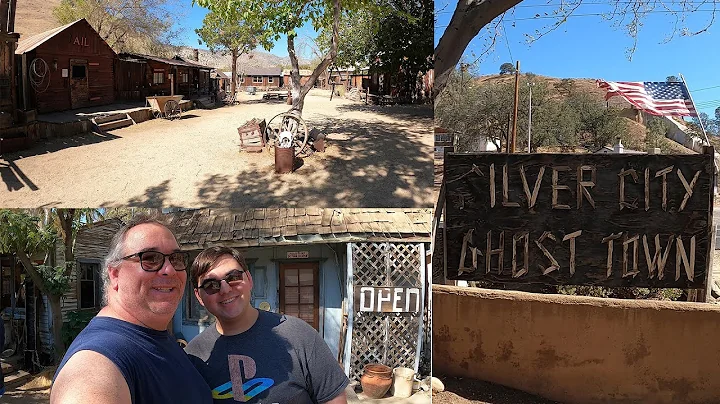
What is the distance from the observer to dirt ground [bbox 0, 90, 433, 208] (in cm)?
200

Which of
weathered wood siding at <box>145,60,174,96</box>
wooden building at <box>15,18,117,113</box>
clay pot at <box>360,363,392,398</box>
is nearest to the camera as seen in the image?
clay pot at <box>360,363,392,398</box>

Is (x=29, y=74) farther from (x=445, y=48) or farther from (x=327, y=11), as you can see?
(x=445, y=48)

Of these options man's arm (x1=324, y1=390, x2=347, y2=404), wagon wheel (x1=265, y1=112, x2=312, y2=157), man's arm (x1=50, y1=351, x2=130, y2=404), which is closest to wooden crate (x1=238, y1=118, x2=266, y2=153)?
wagon wheel (x1=265, y1=112, x2=312, y2=157)

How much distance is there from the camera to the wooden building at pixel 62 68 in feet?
6.66

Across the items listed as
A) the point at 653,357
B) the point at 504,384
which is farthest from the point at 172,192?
the point at 653,357

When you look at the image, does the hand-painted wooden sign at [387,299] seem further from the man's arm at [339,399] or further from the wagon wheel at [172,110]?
the wagon wheel at [172,110]

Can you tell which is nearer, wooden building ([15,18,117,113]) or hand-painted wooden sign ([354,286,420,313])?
hand-painted wooden sign ([354,286,420,313])

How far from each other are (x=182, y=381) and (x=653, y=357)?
12.5 feet

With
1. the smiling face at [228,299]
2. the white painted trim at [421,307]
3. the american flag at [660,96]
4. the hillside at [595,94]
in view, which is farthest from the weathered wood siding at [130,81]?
the hillside at [595,94]

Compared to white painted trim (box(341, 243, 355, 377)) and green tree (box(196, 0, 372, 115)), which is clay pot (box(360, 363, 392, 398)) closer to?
white painted trim (box(341, 243, 355, 377))

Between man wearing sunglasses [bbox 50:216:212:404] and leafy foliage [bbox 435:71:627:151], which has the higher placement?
leafy foliage [bbox 435:71:627:151]

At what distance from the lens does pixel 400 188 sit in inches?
99.5

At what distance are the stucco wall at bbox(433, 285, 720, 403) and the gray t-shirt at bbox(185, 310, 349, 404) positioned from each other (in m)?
2.28

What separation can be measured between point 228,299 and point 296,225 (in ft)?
1.47
